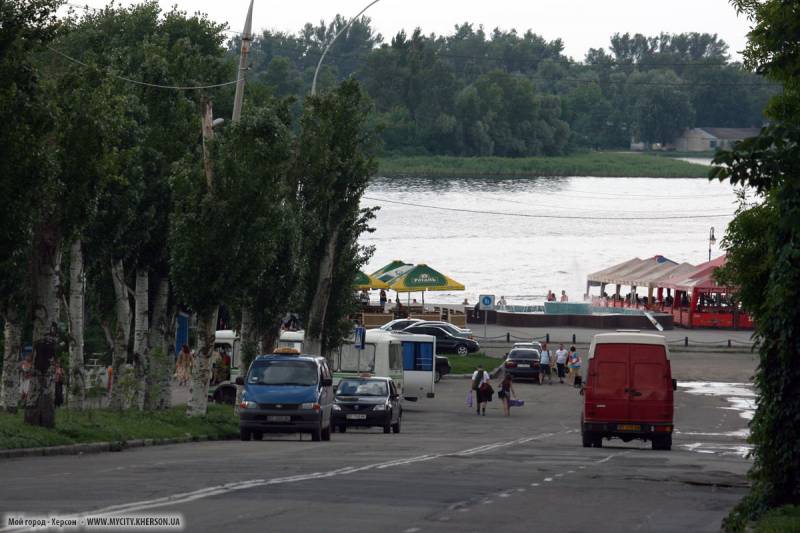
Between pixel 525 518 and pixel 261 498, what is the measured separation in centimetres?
302

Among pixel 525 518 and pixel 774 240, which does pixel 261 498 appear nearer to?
pixel 525 518

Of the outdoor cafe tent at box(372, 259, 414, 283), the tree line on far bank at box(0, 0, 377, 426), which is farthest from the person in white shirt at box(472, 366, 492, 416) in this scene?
the outdoor cafe tent at box(372, 259, 414, 283)

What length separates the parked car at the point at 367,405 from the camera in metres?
34.9

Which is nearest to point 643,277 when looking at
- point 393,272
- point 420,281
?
point 393,272

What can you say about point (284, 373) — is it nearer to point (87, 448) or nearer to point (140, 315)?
point (140, 315)

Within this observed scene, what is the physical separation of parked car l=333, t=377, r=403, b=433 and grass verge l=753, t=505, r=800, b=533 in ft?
63.3

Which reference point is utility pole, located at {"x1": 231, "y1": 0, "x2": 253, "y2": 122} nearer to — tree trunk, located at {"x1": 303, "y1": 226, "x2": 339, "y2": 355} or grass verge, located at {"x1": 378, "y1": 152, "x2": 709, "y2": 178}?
tree trunk, located at {"x1": 303, "y1": 226, "x2": 339, "y2": 355}

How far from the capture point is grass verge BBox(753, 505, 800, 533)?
13738 mm

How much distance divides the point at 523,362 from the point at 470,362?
4.37 metres

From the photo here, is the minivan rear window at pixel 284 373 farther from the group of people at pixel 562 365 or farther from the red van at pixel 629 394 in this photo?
the group of people at pixel 562 365

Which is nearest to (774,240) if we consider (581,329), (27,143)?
(27,143)

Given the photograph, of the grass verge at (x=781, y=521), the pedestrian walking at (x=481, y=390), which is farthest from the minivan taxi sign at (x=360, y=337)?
the grass verge at (x=781, y=521)

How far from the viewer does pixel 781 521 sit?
14453 mm

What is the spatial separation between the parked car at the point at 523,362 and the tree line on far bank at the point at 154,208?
13.0m
